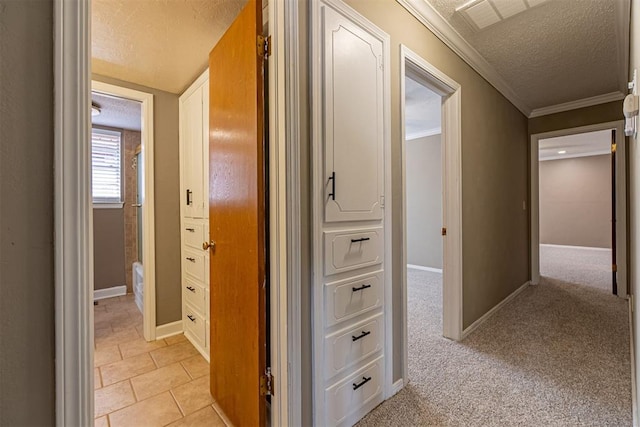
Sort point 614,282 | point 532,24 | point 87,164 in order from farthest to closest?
point 614,282 < point 532,24 < point 87,164

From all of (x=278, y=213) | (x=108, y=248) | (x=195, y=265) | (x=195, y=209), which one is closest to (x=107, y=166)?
(x=108, y=248)

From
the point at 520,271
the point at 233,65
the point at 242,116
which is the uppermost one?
the point at 233,65

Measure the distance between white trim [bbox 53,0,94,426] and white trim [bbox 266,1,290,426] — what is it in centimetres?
65

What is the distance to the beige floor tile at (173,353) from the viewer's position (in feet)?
7.04

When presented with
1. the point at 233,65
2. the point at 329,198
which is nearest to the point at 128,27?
the point at 233,65

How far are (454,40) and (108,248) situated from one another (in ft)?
14.9

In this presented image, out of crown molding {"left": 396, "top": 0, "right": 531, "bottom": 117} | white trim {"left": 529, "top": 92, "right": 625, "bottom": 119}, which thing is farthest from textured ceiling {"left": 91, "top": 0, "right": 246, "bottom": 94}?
white trim {"left": 529, "top": 92, "right": 625, "bottom": 119}

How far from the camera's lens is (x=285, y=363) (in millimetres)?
1190

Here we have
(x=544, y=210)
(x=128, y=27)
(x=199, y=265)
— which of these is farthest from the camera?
(x=544, y=210)

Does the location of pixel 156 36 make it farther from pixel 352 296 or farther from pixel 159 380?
pixel 159 380

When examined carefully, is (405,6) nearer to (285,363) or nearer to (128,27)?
(128,27)

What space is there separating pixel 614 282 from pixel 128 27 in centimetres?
556

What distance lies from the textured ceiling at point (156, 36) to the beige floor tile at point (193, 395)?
2297 mm

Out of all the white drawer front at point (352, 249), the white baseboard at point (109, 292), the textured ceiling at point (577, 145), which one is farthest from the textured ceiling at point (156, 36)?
the textured ceiling at point (577, 145)
